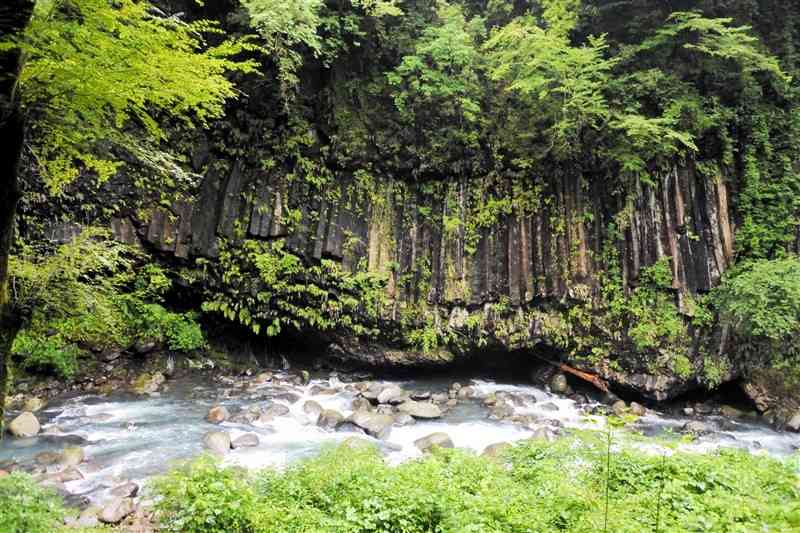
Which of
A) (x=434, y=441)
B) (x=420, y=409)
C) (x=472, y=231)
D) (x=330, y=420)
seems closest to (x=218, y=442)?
(x=330, y=420)

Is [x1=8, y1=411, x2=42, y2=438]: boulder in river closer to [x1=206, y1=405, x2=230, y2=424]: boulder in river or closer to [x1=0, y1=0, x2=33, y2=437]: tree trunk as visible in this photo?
[x1=206, y1=405, x2=230, y2=424]: boulder in river

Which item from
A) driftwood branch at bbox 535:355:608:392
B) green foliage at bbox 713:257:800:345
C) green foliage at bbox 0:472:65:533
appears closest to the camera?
green foliage at bbox 0:472:65:533

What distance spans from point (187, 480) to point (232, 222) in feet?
28.5

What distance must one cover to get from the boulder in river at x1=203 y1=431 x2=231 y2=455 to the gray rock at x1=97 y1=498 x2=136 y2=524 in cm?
202

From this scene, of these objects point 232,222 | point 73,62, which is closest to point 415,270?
point 232,222

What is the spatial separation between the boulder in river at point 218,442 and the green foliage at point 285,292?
3.99 m

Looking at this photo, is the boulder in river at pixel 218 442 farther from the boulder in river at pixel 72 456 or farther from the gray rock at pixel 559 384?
the gray rock at pixel 559 384

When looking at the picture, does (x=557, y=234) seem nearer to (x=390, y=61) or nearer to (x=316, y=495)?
(x=390, y=61)

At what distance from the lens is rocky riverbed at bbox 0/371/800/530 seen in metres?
6.99

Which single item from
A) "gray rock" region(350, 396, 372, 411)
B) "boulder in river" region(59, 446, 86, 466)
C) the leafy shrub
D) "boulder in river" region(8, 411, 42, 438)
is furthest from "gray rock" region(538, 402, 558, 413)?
the leafy shrub

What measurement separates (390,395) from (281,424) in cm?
272

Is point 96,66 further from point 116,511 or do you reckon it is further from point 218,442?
point 218,442

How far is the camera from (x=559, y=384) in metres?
12.0

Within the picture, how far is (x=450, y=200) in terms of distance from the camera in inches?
519
